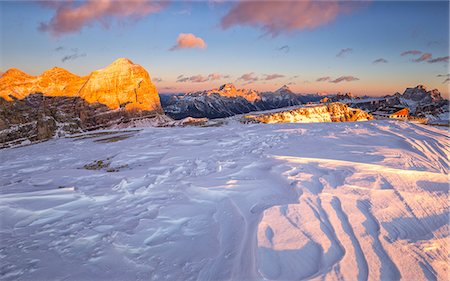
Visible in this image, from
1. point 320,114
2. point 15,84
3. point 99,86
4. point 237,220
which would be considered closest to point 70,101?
point 99,86

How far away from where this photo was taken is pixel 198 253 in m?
3.47

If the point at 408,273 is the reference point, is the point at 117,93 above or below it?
above

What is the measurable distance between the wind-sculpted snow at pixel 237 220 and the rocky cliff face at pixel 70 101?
57.7 meters

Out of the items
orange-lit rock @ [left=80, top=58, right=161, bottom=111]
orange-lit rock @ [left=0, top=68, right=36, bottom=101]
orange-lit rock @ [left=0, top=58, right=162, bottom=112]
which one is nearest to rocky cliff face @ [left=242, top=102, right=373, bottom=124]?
orange-lit rock @ [left=80, top=58, right=161, bottom=111]

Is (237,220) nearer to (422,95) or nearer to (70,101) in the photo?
(70,101)

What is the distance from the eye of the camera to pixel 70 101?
66625 millimetres

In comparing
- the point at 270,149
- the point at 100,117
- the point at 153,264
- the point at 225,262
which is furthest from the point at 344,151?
the point at 100,117

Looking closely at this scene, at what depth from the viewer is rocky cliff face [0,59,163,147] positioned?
5325 cm

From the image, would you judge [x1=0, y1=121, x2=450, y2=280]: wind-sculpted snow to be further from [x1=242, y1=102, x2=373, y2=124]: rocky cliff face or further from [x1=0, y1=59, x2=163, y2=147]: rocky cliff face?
[x1=0, y1=59, x2=163, y2=147]: rocky cliff face

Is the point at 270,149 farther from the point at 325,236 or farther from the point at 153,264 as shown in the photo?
the point at 153,264

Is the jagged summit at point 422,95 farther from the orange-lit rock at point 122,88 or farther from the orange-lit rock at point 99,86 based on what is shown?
the orange-lit rock at point 99,86

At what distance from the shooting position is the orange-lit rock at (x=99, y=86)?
60.6 metres

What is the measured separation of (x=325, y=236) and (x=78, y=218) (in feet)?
15.1

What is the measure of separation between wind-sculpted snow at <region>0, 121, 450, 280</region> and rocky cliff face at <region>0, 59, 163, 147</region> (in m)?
57.7
